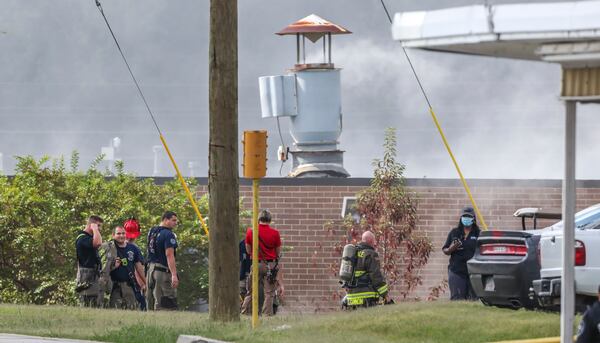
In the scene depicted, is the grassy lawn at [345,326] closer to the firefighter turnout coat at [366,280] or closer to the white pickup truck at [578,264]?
the white pickup truck at [578,264]

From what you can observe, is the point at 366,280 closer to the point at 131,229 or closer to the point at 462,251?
the point at 462,251

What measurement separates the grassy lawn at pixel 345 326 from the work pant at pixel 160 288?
2548 millimetres

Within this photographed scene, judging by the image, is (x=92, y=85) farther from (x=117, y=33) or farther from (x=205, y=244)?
(x=205, y=244)

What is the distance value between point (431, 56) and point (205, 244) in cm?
883

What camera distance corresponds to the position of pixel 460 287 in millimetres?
21312

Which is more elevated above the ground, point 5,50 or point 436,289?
point 5,50

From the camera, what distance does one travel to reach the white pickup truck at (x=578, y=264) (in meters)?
16.7

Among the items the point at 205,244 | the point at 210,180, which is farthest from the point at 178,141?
the point at 210,180

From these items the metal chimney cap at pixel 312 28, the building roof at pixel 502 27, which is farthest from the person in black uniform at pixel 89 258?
the building roof at pixel 502 27

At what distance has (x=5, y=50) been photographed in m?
35.8

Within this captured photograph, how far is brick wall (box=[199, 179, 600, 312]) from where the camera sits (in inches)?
1091

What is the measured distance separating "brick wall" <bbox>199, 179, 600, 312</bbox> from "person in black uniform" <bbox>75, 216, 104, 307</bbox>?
6.59 meters

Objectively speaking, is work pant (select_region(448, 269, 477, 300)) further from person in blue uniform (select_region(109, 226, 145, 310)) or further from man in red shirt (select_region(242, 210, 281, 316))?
person in blue uniform (select_region(109, 226, 145, 310))

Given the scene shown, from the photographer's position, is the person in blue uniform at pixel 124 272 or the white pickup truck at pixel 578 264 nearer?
the white pickup truck at pixel 578 264
